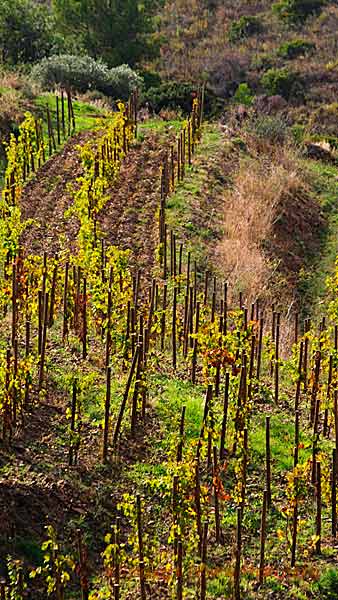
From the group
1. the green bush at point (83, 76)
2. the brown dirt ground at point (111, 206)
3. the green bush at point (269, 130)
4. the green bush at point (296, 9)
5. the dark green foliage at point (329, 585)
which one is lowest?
the dark green foliage at point (329, 585)

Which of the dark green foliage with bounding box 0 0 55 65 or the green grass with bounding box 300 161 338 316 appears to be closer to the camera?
the green grass with bounding box 300 161 338 316

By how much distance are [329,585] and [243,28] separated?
1693 inches

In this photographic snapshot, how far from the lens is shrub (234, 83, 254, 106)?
3512 centimetres

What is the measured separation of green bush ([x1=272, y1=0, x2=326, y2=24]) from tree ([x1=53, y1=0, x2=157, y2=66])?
1362 cm

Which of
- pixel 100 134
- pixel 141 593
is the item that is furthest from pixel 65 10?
pixel 141 593

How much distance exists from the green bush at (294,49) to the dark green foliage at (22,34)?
15.2 meters

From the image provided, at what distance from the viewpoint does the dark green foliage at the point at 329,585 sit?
6.95 m

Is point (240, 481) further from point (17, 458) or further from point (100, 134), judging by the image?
point (100, 134)

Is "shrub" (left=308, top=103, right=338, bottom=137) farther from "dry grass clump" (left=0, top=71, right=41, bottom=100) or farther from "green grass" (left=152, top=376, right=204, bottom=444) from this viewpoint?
"green grass" (left=152, top=376, right=204, bottom=444)

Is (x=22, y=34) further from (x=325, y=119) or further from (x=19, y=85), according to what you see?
(x=325, y=119)

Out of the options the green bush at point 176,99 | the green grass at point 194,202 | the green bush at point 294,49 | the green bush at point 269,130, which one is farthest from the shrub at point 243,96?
the green grass at point 194,202

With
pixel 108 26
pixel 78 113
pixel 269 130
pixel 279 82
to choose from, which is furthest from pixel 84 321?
pixel 279 82

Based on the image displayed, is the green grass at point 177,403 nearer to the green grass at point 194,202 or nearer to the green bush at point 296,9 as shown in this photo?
the green grass at point 194,202

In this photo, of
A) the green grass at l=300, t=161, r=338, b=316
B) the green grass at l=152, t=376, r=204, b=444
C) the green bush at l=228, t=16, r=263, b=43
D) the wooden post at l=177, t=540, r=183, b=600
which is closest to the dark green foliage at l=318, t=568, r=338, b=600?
the wooden post at l=177, t=540, r=183, b=600
